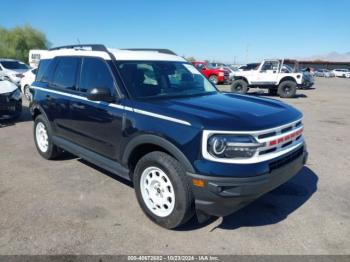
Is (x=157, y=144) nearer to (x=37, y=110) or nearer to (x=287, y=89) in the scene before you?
(x=37, y=110)

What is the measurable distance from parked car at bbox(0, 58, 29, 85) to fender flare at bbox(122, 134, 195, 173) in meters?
13.9

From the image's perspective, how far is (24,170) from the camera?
5426mm

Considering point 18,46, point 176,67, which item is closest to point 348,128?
point 176,67

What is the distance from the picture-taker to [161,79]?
14.5ft

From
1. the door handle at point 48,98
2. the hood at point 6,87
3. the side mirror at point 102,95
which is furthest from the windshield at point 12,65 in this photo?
the side mirror at point 102,95

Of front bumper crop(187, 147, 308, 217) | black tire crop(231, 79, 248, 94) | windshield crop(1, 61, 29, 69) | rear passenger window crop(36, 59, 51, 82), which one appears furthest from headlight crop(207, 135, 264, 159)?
windshield crop(1, 61, 29, 69)

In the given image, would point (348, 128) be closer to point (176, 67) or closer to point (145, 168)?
point (176, 67)

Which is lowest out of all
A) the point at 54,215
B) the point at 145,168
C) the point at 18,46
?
the point at 54,215

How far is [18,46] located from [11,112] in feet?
139

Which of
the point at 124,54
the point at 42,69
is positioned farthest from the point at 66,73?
the point at 124,54

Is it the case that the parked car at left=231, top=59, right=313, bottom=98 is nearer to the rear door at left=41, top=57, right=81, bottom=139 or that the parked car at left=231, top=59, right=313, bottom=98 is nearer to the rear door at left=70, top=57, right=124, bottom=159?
the rear door at left=41, top=57, right=81, bottom=139

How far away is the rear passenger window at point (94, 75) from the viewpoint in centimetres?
422

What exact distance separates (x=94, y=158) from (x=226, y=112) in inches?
80.9

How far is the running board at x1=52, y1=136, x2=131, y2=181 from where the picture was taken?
13.5 ft
